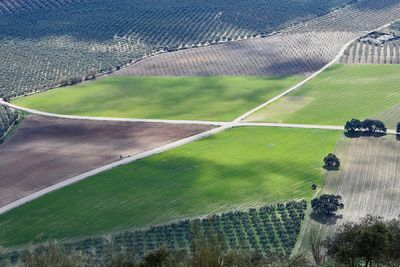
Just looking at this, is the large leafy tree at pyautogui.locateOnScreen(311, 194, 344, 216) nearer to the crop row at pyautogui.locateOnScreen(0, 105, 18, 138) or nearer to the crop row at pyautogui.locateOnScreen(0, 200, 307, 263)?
the crop row at pyautogui.locateOnScreen(0, 200, 307, 263)

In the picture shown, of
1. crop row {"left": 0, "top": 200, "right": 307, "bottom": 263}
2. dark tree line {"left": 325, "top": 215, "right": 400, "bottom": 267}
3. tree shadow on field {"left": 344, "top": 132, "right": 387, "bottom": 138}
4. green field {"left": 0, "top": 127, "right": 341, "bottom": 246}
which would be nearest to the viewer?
dark tree line {"left": 325, "top": 215, "right": 400, "bottom": 267}

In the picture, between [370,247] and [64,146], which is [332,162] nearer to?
[64,146]

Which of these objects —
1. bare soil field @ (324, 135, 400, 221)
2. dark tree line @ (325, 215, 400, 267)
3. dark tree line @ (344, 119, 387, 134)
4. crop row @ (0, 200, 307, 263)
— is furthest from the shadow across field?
dark tree line @ (325, 215, 400, 267)

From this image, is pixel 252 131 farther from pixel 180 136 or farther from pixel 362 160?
pixel 362 160

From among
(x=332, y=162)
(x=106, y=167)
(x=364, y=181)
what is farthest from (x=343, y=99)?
(x=106, y=167)

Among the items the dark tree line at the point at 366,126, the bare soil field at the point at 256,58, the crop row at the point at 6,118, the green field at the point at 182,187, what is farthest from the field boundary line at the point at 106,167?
the bare soil field at the point at 256,58

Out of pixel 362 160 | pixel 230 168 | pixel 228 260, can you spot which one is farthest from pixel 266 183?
pixel 228 260
